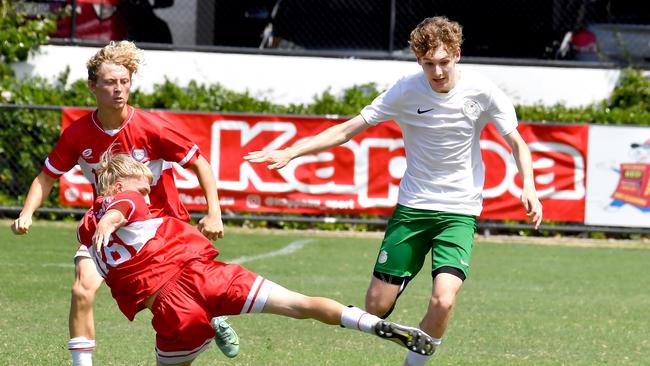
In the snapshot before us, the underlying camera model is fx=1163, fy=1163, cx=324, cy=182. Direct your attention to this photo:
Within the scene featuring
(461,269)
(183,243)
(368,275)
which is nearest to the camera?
(183,243)

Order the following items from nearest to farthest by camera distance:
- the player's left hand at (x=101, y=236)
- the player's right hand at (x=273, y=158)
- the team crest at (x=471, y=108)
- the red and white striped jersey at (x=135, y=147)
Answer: the player's left hand at (x=101, y=236) < the player's right hand at (x=273, y=158) < the red and white striped jersey at (x=135, y=147) < the team crest at (x=471, y=108)

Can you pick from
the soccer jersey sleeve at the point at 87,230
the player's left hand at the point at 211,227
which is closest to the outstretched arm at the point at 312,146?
the player's left hand at the point at 211,227

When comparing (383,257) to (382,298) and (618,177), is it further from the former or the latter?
(618,177)

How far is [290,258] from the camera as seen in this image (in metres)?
12.8

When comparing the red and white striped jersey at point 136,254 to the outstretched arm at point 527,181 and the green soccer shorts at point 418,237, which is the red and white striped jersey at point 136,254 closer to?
the green soccer shorts at point 418,237

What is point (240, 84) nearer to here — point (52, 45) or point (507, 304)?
point (52, 45)

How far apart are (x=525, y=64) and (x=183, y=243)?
12.5 metres

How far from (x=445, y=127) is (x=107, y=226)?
2260mm

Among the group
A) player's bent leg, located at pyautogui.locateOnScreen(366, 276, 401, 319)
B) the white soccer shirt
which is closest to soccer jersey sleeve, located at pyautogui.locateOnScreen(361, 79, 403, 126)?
the white soccer shirt

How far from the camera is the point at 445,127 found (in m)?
6.82

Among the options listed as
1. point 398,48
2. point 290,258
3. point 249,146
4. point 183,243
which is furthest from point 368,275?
point 398,48

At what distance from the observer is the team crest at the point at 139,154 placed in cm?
670

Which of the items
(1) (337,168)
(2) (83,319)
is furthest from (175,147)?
(1) (337,168)

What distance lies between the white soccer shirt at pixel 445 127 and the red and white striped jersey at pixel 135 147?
115 cm
